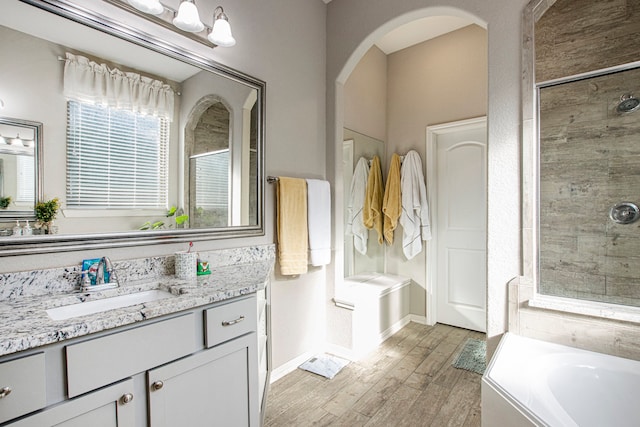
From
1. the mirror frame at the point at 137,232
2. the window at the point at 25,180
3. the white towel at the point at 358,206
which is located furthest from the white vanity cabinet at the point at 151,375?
the white towel at the point at 358,206

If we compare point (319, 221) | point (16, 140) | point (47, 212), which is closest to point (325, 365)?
point (319, 221)

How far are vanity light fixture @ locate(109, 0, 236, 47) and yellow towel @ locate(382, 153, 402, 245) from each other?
6.82ft

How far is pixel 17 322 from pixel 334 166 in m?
2.15

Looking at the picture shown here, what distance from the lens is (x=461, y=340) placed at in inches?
121

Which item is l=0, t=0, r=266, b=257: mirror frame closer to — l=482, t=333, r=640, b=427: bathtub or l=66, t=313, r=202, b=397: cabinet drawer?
l=66, t=313, r=202, b=397: cabinet drawer

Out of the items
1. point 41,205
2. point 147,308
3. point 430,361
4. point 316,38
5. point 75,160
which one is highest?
point 316,38

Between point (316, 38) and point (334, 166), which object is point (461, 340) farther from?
point (316, 38)

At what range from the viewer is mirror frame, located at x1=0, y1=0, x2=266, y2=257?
129cm

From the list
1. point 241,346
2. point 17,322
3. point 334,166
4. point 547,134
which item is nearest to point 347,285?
point 334,166

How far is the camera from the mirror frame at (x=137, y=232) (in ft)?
4.25

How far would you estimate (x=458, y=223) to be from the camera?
3348mm

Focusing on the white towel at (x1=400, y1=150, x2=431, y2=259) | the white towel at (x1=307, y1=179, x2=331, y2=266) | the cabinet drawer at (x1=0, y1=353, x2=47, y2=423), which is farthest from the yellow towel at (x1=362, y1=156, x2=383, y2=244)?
the cabinet drawer at (x1=0, y1=353, x2=47, y2=423)

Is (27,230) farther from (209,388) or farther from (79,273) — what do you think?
(209,388)

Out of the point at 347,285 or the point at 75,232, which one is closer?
the point at 75,232
